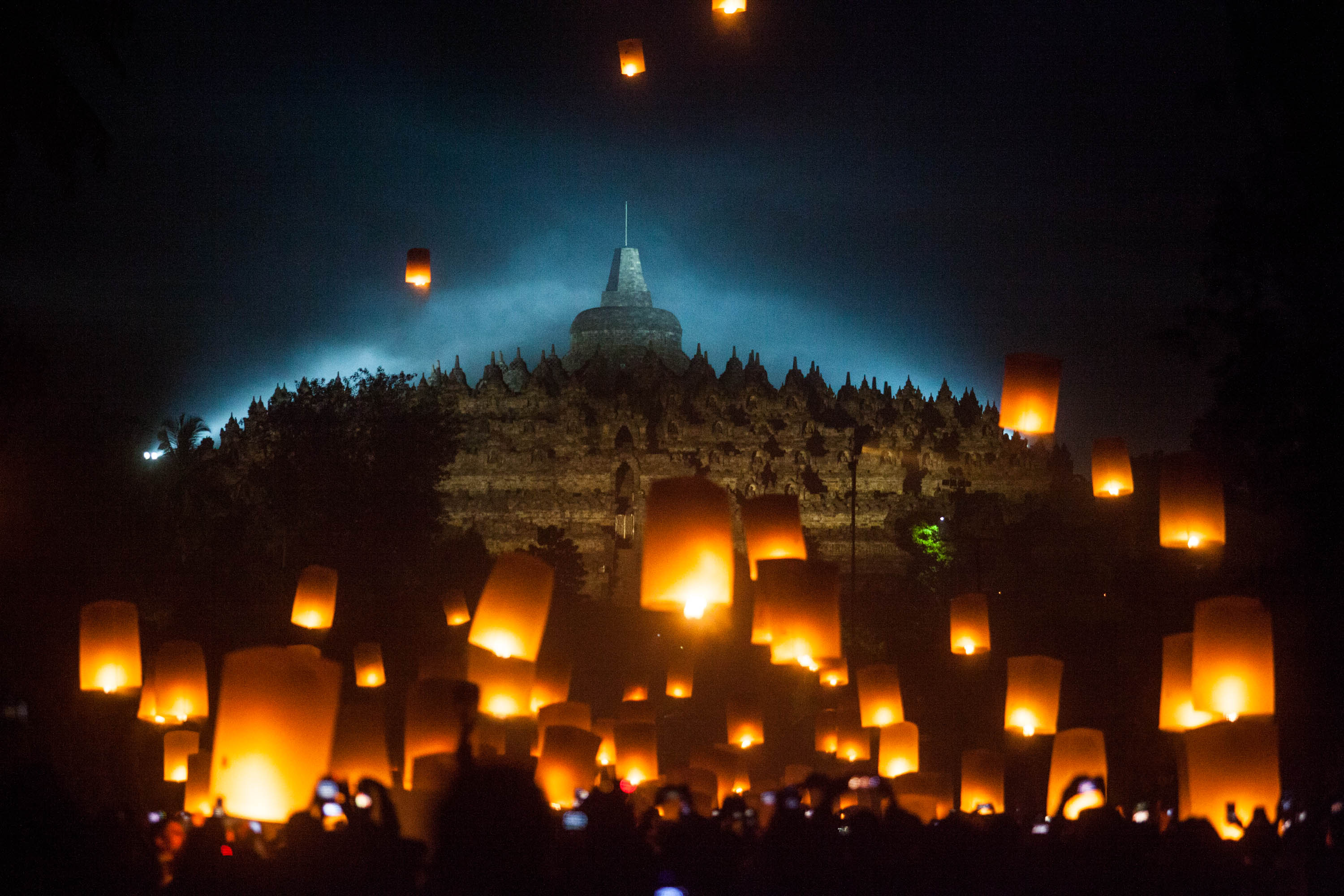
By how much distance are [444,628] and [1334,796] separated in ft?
62.4

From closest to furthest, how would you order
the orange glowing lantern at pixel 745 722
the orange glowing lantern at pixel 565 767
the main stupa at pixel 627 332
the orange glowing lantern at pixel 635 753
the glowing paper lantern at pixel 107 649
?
1. the orange glowing lantern at pixel 565 767
2. the glowing paper lantern at pixel 107 649
3. the orange glowing lantern at pixel 635 753
4. the orange glowing lantern at pixel 745 722
5. the main stupa at pixel 627 332

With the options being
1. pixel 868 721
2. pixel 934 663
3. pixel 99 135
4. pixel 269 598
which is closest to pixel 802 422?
pixel 934 663

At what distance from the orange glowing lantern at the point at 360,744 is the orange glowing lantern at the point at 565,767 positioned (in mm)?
1188

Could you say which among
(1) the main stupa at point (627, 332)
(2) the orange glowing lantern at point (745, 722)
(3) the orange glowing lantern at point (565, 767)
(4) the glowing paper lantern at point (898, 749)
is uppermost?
(1) the main stupa at point (627, 332)

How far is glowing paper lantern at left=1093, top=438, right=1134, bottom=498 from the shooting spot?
10.5 meters

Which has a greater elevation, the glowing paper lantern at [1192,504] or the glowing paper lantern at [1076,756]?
the glowing paper lantern at [1192,504]

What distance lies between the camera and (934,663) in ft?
73.6

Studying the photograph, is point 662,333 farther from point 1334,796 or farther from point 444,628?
point 1334,796

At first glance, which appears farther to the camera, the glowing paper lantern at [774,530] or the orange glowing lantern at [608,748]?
the orange glowing lantern at [608,748]

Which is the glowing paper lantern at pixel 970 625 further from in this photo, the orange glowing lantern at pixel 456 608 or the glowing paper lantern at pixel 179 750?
the glowing paper lantern at pixel 179 750

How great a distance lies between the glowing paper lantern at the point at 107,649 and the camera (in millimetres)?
9656

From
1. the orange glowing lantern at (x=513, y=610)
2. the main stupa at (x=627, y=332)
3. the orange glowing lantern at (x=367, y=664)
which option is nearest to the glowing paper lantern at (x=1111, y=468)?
the orange glowing lantern at (x=513, y=610)

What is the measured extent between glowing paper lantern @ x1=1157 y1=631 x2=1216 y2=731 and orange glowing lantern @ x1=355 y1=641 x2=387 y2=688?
32.4 ft

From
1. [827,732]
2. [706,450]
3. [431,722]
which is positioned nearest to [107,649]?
[431,722]
